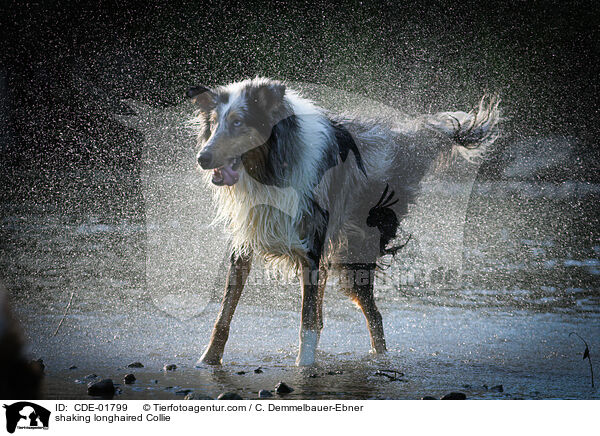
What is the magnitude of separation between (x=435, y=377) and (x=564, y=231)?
6.03m

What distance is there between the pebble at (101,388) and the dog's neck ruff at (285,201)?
1245 mm

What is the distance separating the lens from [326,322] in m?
5.04

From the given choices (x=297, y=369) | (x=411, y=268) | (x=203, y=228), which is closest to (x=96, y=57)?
(x=203, y=228)

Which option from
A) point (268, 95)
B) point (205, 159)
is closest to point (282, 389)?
point (205, 159)

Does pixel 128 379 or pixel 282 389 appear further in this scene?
pixel 128 379

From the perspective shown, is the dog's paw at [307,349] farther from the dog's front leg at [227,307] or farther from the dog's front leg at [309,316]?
the dog's front leg at [227,307]

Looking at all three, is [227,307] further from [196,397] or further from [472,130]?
[472,130]

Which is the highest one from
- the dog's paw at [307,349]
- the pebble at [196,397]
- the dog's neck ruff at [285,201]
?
the dog's neck ruff at [285,201]

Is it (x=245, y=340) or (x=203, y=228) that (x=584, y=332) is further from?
(x=203, y=228)

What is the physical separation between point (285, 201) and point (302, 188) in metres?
0.14

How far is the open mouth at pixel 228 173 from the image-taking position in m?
3.57

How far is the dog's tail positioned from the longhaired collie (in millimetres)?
389

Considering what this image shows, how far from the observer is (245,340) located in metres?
4.33

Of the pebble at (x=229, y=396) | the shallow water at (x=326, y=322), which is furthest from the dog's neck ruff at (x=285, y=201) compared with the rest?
the pebble at (x=229, y=396)
